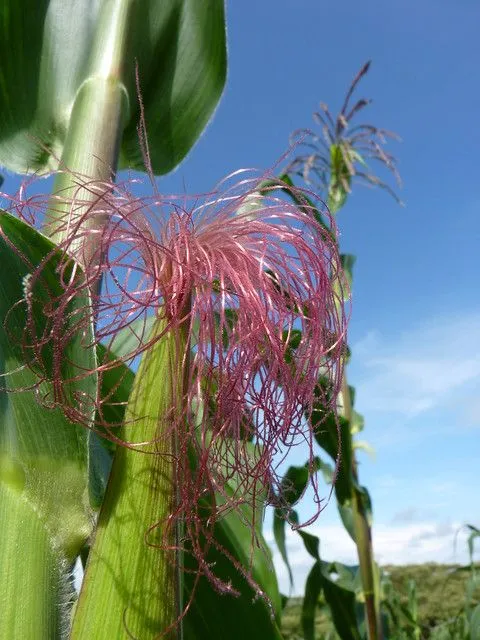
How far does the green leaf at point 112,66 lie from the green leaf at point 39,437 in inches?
18.4

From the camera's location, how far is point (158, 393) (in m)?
0.64

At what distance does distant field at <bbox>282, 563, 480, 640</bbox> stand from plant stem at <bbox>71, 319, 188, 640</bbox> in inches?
133

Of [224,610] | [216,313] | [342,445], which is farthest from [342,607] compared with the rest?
[216,313]

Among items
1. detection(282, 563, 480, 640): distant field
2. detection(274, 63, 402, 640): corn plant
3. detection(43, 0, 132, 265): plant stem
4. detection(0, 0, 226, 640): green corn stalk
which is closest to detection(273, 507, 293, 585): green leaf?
detection(274, 63, 402, 640): corn plant

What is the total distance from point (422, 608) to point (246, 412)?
411 centimetres

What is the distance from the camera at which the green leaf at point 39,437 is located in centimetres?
65

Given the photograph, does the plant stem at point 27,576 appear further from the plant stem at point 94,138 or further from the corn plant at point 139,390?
the plant stem at point 94,138

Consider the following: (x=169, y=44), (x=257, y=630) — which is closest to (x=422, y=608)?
(x=257, y=630)

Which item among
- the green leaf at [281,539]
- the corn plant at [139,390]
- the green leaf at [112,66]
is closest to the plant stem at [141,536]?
the corn plant at [139,390]

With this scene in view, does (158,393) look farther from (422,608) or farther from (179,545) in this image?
(422,608)

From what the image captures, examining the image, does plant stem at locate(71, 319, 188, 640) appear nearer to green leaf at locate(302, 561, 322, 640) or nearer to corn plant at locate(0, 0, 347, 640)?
corn plant at locate(0, 0, 347, 640)

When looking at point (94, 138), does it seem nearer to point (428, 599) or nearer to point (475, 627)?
point (475, 627)

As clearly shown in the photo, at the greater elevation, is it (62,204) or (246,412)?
(62,204)

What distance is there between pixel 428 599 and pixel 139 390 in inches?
172
